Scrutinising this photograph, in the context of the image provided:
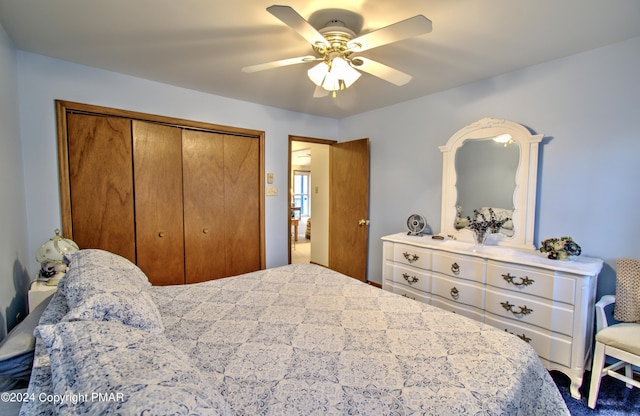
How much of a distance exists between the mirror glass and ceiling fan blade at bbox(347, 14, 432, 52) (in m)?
1.72

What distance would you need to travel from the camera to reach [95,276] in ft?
4.13

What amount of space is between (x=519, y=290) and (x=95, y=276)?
265cm

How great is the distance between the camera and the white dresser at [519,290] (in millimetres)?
1878

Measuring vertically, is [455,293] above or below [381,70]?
below

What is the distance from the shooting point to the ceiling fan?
133cm

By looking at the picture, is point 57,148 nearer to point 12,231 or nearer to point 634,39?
point 12,231

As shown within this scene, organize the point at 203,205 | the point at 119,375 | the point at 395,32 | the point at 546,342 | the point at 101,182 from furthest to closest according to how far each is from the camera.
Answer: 1. the point at 203,205
2. the point at 101,182
3. the point at 546,342
4. the point at 395,32
5. the point at 119,375

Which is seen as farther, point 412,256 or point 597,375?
point 412,256

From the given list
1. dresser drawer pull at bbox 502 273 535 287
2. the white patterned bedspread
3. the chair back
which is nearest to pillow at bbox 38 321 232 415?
the white patterned bedspread

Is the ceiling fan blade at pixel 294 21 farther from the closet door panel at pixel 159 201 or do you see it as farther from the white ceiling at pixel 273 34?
the closet door panel at pixel 159 201

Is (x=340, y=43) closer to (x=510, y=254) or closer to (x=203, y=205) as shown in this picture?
(x=510, y=254)

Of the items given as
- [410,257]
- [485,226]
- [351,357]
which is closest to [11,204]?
[351,357]

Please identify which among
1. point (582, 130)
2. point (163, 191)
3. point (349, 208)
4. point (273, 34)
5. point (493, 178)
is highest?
point (273, 34)

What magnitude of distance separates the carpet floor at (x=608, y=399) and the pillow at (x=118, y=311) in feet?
8.15
